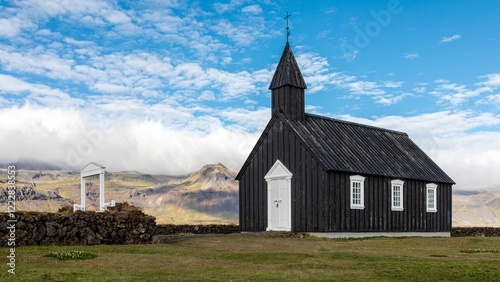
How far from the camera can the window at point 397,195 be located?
38.8 metres

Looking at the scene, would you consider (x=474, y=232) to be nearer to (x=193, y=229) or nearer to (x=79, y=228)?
(x=193, y=229)

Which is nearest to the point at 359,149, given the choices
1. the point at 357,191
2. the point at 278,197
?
the point at 357,191

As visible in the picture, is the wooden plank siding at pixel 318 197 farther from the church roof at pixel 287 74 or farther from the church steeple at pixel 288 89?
the church roof at pixel 287 74

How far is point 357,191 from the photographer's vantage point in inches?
1419

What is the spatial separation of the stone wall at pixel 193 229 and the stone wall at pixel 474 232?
19.8 metres

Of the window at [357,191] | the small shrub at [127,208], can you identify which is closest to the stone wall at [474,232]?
the window at [357,191]

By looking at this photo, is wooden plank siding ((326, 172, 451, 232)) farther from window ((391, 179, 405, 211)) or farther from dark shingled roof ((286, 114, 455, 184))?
dark shingled roof ((286, 114, 455, 184))

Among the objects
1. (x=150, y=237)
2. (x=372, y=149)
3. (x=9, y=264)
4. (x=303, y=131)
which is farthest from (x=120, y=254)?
(x=372, y=149)

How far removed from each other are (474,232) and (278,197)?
80.9 ft

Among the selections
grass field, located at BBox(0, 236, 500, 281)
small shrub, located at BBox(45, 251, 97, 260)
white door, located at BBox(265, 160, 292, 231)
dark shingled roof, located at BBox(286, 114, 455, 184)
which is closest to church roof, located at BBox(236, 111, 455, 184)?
dark shingled roof, located at BBox(286, 114, 455, 184)

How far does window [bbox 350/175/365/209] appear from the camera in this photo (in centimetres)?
3566

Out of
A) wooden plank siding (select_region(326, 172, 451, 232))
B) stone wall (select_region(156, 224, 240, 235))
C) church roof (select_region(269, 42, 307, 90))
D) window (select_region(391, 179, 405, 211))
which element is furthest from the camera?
window (select_region(391, 179, 405, 211))

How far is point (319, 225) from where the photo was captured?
33.8m

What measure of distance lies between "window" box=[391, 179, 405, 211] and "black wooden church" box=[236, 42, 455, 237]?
0.22ft
